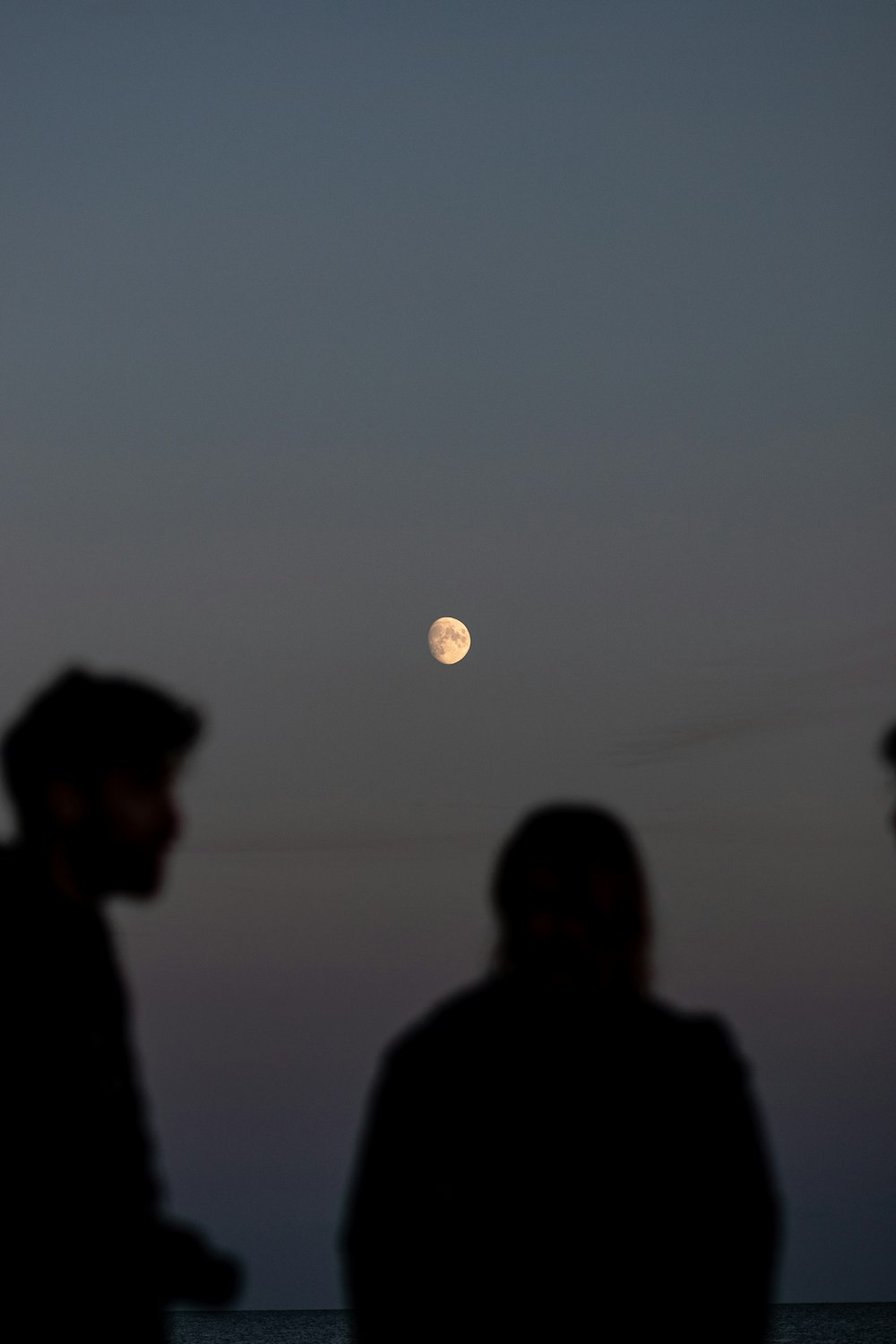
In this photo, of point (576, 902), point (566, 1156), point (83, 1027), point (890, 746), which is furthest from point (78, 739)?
point (890, 746)

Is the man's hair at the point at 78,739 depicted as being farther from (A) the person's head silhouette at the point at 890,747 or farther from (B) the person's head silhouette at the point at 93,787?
(A) the person's head silhouette at the point at 890,747

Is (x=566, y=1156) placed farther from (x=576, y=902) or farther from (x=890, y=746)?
(x=890, y=746)

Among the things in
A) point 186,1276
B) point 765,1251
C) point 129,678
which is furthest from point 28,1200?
point 765,1251

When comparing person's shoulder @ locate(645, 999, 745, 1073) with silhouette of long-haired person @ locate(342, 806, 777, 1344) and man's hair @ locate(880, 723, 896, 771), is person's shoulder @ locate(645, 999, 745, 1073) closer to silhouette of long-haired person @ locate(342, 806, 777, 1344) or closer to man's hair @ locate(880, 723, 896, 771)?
silhouette of long-haired person @ locate(342, 806, 777, 1344)

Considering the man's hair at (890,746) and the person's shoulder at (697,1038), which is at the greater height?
the man's hair at (890,746)

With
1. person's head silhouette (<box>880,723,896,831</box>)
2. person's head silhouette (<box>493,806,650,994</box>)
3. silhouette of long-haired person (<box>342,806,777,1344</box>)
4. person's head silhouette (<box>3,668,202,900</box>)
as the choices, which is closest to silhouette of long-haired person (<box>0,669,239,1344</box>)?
person's head silhouette (<box>3,668,202,900</box>)

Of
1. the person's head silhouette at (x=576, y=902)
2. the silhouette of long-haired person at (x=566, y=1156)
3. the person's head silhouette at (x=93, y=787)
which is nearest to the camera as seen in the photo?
the silhouette of long-haired person at (x=566, y=1156)

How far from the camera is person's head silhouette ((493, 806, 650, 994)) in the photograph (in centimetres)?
317

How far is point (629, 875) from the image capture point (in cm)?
323

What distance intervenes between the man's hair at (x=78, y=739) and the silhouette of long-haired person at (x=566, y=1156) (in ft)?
3.04

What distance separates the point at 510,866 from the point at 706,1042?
0.51 meters

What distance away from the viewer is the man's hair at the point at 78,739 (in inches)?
140

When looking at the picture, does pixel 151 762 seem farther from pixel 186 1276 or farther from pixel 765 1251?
pixel 765 1251

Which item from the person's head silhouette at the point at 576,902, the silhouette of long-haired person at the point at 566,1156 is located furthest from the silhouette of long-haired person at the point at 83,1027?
the person's head silhouette at the point at 576,902
